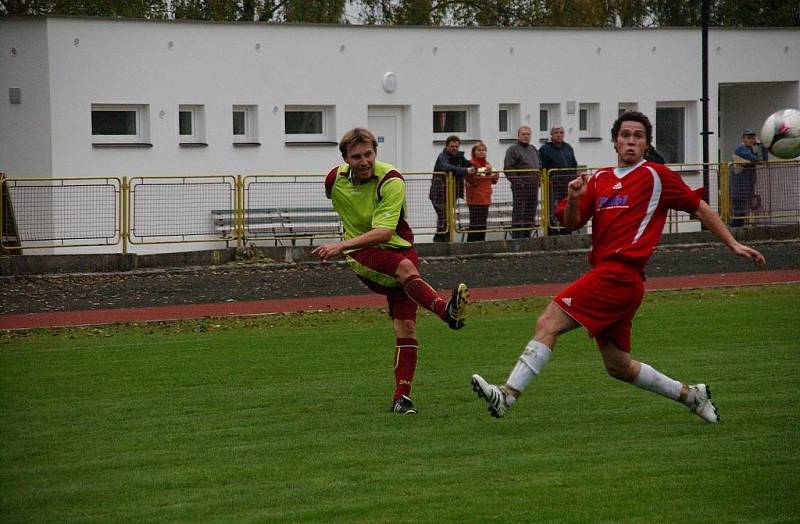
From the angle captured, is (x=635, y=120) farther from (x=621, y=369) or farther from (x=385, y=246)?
(x=385, y=246)

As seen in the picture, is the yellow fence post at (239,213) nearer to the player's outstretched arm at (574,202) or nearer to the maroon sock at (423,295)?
the maroon sock at (423,295)

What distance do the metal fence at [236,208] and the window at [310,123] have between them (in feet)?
6.54

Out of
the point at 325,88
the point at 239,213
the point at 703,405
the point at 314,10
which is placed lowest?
the point at 703,405

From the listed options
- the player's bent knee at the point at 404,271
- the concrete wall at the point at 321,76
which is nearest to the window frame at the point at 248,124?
the concrete wall at the point at 321,76

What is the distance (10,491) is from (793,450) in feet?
13.8

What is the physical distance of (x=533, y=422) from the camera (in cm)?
949

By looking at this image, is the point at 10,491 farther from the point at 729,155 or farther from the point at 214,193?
the point at 729,155

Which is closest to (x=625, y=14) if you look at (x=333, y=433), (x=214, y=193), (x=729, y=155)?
(x=729, y=155)

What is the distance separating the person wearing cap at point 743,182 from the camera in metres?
28.2

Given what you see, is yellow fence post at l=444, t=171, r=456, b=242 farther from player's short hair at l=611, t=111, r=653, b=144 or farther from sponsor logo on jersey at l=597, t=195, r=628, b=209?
sponsor logo on jersey at l=597, t=195, r=628, b=209

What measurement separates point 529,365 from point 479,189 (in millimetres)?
16879

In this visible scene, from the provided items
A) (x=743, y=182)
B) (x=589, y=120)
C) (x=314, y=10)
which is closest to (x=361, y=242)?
(x=743, y=182)

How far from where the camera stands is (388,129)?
3056 centimetres

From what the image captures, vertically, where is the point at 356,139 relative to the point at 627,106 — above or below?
below
